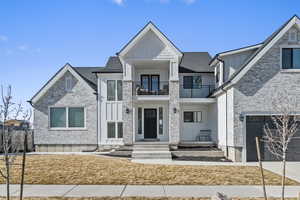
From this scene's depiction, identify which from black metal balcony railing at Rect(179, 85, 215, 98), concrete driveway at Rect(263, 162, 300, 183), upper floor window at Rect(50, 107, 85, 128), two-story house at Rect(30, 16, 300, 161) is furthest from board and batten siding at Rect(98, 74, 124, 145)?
concrete driveway at Rect(263, 162, 300, 183)

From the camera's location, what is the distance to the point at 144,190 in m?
9.19

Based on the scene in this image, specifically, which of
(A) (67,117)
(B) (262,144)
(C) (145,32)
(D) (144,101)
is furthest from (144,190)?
(A) (67,117)

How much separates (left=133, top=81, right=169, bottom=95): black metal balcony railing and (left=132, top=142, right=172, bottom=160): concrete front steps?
382 cm

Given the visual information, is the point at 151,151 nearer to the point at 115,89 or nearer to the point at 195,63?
the point at 115,89

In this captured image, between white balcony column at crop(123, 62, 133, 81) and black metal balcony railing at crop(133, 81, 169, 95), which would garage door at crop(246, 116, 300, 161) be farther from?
white balcony column at crop(123, 62, 133, 81)

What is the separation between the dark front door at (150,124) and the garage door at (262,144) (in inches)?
287

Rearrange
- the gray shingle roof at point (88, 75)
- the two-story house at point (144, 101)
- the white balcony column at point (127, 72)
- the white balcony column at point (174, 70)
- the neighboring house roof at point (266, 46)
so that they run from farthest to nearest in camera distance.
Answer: the gray shingle roof at point (88, 75) → the white balcony column at point (127, 72) → the white balcony column at point (174, 70) → the two-story house at point (144, 101) → the neighboring house roof at point (266, 46)

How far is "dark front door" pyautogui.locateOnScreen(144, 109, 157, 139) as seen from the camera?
2169cm

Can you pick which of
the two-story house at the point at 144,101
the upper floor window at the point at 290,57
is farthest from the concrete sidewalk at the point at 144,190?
the upper floor window at the point at 290,57

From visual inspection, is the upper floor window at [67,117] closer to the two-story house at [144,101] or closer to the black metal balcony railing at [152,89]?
the two-story house at [144,101]

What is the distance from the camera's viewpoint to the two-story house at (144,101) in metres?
19.9

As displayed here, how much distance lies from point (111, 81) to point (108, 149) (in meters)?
5.21

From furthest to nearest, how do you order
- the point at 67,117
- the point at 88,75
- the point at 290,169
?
the point at 88,75 < the point at 67,117 < the point at 290,169

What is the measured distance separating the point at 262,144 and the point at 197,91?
7.24 metres
